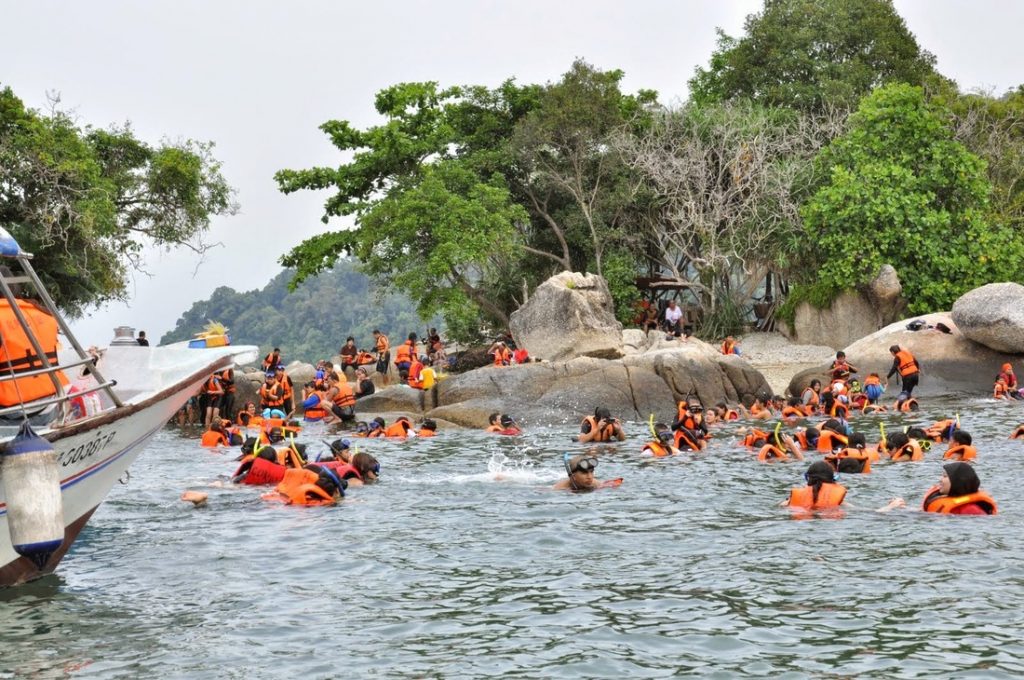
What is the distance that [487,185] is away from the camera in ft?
135

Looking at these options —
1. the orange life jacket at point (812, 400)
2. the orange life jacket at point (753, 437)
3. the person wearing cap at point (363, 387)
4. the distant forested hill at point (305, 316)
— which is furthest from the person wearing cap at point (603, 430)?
the distant forested hill at point (305, 316)

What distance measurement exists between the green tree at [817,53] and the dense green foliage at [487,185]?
5.22m

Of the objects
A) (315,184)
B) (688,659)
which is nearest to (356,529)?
(688,659)

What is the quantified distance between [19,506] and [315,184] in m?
33.9

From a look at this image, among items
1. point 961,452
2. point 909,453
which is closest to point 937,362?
point 909,453

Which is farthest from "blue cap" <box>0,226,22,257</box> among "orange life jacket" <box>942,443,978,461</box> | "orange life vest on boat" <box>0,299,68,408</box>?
"orange life jacket" <box>942,443,978,461</box>

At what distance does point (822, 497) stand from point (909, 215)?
25.2 metres

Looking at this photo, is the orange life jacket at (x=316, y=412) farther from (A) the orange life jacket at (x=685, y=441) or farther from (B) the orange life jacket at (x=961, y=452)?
(B) the orange life jacket at (x=961, y=452)

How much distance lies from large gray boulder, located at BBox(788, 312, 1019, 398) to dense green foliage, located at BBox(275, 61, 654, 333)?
11.0 m

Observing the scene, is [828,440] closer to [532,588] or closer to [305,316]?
[532,588]

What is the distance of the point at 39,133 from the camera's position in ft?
111

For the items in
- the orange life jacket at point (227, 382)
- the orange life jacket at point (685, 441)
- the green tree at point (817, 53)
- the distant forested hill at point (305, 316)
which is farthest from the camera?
the distant forested hill at point (305, 316)

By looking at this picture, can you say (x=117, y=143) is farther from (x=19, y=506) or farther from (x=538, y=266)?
(x=19, y=506)

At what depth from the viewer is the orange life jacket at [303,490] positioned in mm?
16297
